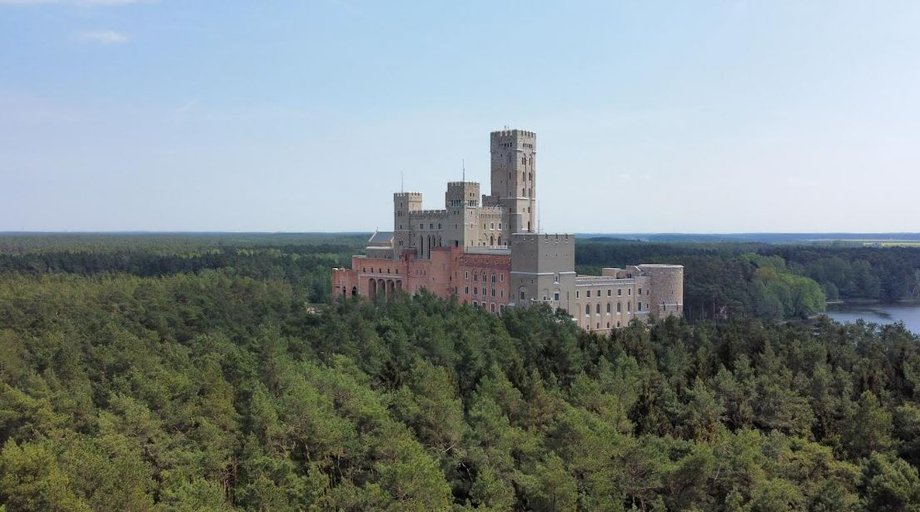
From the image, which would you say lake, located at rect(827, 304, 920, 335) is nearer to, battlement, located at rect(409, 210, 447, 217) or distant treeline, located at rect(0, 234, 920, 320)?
distant treeline, located at rect(0, 234, 920, 320)

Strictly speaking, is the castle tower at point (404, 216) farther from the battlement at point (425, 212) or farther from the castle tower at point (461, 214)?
the castle tower at point (461, 214)

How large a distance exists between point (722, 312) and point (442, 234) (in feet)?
114

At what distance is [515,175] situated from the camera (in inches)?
3337

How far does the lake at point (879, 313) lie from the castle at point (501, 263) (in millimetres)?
29933

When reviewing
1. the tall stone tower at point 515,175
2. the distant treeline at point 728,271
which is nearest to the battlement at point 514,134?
the tall stone tower at point 515,175

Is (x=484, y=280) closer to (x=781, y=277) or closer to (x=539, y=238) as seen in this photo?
(x=539, y=238)

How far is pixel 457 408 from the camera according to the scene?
31812mm

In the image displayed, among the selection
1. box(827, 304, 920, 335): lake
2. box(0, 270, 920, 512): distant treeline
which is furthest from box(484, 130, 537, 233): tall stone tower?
box(827, 304, 920, 335): lake

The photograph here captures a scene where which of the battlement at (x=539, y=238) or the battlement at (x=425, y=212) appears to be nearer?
the battlement at (x=539, y=238)

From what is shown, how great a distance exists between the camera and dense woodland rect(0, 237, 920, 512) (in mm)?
24125

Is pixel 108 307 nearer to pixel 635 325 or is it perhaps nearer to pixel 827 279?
pixel 635 325

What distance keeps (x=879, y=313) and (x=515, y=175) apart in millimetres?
54098

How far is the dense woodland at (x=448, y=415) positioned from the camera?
950 inches

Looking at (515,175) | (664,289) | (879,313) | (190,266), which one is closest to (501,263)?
(515,175)
